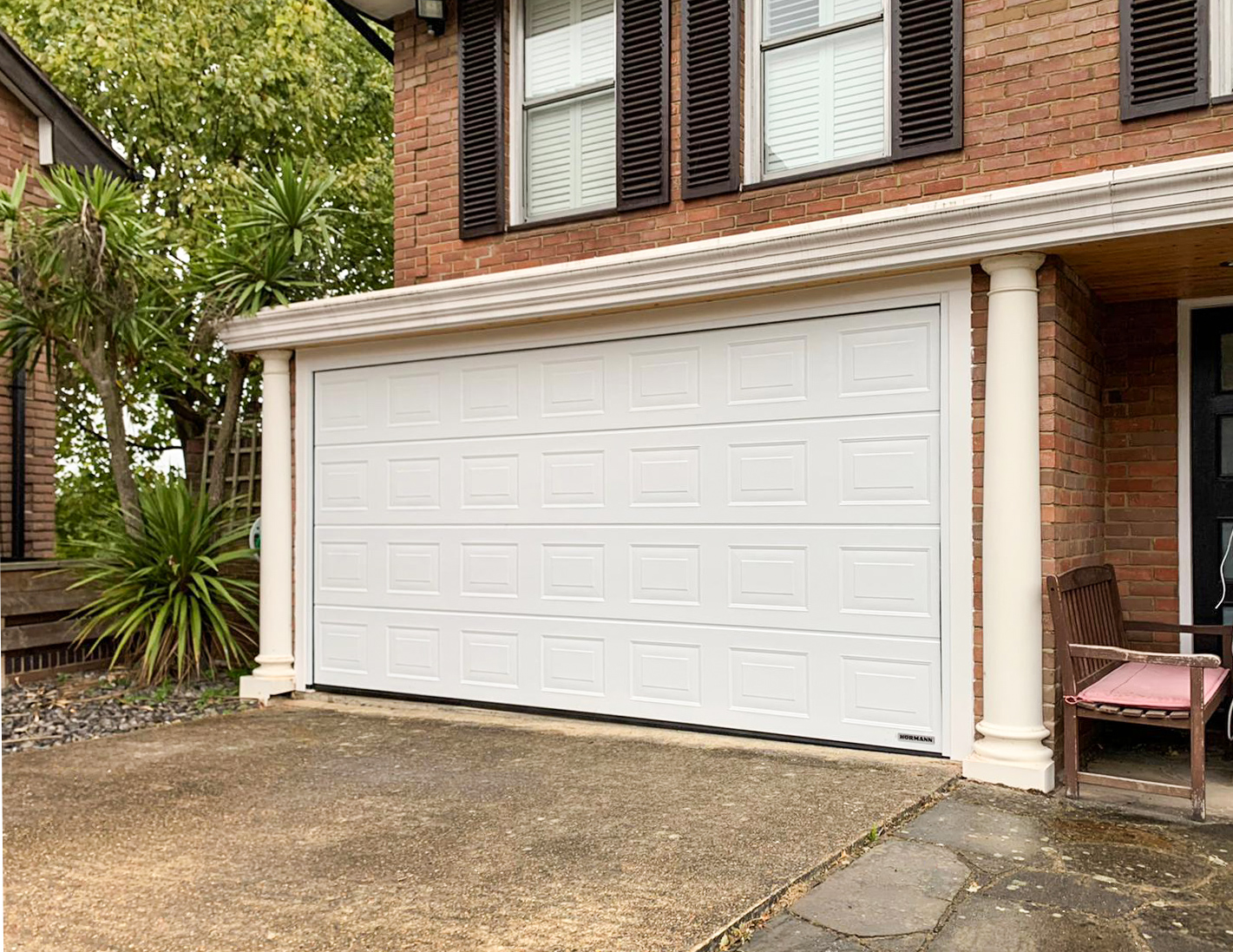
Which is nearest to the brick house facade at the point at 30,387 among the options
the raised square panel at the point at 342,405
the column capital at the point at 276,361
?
the column capital at the point at 276,361

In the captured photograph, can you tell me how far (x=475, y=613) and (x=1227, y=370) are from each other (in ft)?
15.5

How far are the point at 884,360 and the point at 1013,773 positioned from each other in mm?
2153

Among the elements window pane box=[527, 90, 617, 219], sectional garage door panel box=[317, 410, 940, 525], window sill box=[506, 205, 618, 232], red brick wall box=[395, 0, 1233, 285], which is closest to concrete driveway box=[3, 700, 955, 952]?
sectional garage door panel box=[317, 410, 940, 525]

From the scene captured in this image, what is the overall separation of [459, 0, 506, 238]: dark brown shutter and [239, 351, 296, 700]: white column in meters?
1.77

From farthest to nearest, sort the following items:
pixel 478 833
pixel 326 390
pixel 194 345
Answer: pixel 194 345
pixel 326 390
pixel 478 833

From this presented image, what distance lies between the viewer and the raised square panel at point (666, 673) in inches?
243

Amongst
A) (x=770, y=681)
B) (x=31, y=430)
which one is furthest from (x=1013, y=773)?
(x=31, y=430)

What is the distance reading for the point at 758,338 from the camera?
19.8 ft

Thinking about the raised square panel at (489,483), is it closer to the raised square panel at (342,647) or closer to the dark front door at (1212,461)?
the raised square panel at (342,647)

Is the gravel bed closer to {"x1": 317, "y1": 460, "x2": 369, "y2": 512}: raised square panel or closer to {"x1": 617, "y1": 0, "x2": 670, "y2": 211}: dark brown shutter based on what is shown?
{"x1": 317, "y1": 460, "x2": 369, "y2": 512}: raised square panel

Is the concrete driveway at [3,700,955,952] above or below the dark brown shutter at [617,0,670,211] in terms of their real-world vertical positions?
below

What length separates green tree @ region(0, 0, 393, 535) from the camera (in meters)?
13.6

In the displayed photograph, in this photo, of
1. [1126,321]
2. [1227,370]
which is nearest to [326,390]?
[1126,321]

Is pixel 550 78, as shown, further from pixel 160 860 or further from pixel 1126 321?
pixel 160 860
